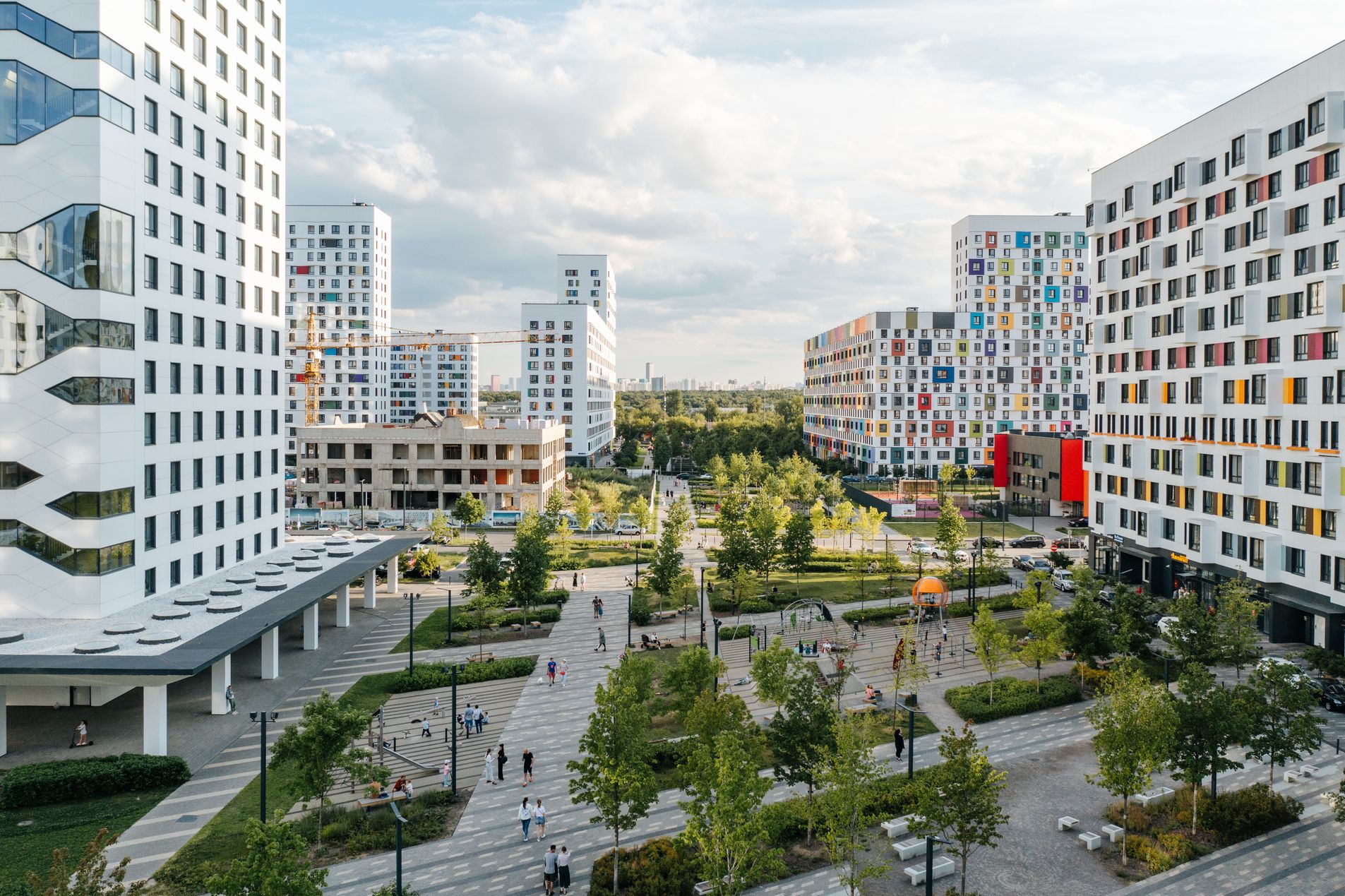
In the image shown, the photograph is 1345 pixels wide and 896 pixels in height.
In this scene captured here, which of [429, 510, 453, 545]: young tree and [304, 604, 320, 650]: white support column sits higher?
[429, 510, 453, 545]: young tree

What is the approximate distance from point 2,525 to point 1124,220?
6386 centimetres

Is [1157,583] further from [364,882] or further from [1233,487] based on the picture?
[364,882]

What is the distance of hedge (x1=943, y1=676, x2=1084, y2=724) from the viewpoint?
114 ft

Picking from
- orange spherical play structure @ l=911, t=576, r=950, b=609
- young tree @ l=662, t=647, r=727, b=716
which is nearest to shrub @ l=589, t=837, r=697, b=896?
young tree @ l=662, t=647, r=727, b=716

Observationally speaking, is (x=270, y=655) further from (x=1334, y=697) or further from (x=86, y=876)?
(x=1334, y=697)

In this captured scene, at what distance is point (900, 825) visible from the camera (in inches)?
965

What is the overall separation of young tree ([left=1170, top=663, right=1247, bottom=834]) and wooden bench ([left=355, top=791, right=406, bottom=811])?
23.1 metres

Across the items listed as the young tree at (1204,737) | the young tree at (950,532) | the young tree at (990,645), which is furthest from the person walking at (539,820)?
the young tree at (950,532)

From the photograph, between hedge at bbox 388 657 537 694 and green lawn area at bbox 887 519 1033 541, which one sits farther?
green lawn area at bbox 887 519 1033 541

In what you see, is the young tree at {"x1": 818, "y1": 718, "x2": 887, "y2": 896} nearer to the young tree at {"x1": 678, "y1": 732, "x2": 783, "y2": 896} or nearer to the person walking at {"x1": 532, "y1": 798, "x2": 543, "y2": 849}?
the young tree at {"x1": 678, "y1": 732, "x2": 783, "y2": 896}

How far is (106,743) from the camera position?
98.8 ft

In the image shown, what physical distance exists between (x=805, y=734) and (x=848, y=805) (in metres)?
4.03

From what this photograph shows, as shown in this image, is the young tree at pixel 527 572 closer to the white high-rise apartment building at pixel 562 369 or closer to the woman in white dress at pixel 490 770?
the woman in white dress at pixel 490 770

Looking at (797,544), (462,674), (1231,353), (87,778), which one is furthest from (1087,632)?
(87,778)
